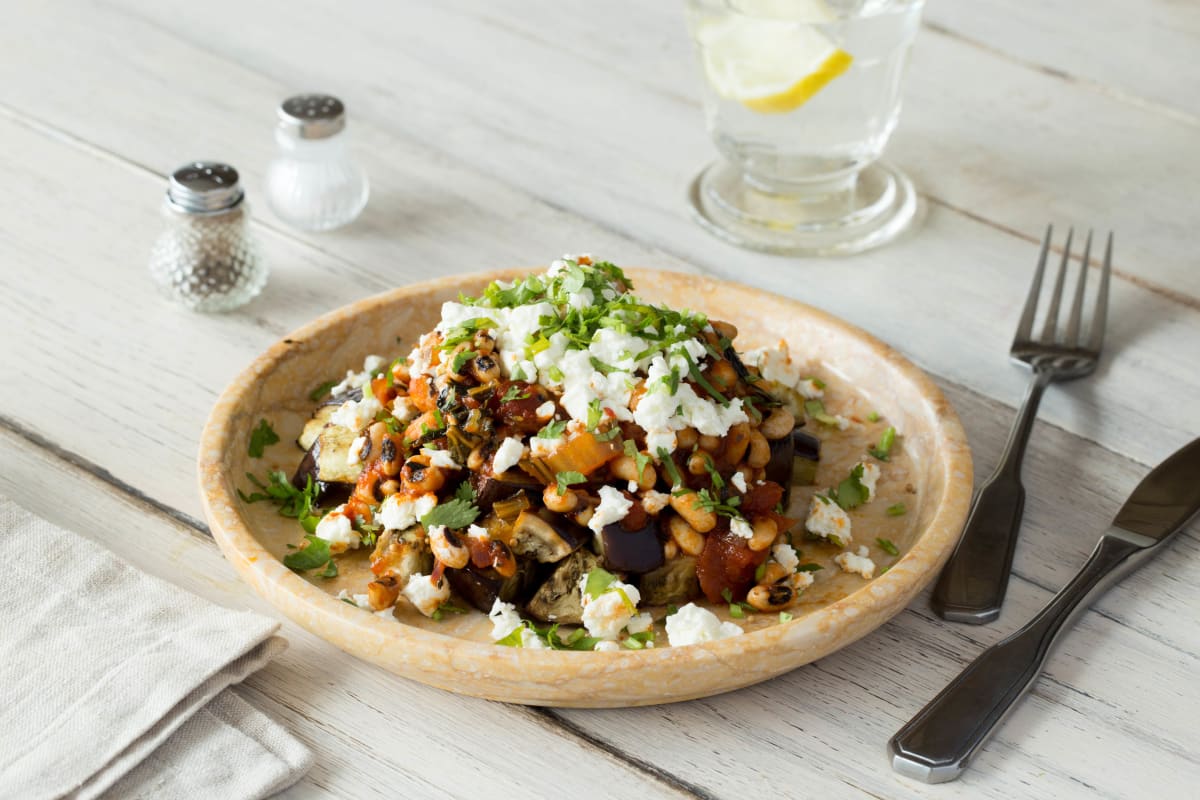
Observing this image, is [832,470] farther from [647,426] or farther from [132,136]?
[132,136]

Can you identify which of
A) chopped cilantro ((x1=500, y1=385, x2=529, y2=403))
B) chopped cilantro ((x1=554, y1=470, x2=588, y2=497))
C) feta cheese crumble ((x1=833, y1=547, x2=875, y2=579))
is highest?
chopped cilantro ((x1=500, y1=385, x2=529, y2=403))

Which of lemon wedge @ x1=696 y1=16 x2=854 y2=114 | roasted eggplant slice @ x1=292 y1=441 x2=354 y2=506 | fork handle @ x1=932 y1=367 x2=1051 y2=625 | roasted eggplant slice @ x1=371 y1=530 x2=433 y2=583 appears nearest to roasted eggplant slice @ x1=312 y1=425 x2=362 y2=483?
roasted eggplant slice @ x1=292 y1=441 x2=354 y2=506

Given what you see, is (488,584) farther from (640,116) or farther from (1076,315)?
(640,116)

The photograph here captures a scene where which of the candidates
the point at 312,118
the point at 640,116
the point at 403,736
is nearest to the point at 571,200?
the point at 640,116

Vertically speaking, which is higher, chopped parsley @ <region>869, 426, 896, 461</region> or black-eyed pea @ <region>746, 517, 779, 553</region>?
black-eyed pea @ <region>746, 517, 779, 553</region>

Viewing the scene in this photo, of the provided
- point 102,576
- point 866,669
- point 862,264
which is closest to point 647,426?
point 866,669

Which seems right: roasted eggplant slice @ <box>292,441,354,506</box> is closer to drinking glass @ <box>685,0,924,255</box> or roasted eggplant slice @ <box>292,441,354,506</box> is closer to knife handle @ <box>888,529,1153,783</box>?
knife handle @ <box>888,529,1153,783</box>

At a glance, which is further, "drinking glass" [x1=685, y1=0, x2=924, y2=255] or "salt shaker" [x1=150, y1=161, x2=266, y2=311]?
"drinking glass" [x1=685, y1=0, x2=924, y2=255]
